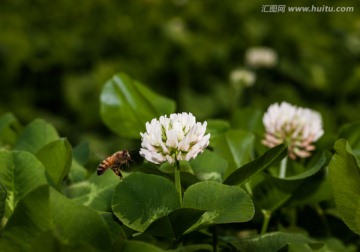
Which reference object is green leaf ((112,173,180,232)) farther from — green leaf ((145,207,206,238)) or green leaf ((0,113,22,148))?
green leaf ((0,113,22,148))

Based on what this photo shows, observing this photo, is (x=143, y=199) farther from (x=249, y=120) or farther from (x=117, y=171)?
(x=249, y=120)

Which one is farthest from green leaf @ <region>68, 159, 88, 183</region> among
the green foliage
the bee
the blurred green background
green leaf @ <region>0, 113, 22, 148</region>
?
the blurred green background

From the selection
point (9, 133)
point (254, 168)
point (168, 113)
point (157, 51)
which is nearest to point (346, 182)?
point (254, 168)

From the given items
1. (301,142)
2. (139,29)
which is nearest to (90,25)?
(139,29)

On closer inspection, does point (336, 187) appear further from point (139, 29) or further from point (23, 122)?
point (139, 29)

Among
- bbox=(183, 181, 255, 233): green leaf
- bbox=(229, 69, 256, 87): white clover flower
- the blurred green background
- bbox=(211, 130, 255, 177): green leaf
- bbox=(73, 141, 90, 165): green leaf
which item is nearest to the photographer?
bbox=(183, 181, 255, 233): green leaf
